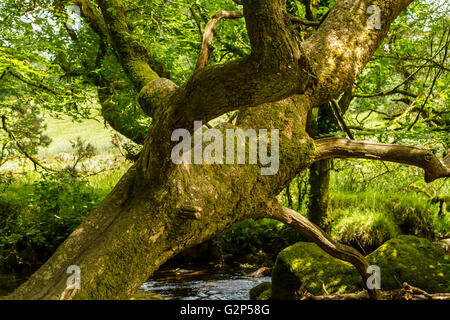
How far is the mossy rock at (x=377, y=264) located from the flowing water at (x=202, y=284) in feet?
3.48

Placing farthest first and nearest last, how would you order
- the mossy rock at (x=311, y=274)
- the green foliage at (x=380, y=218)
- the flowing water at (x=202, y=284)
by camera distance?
1. the green foliage at (x=380, y=218)
2. the flowing water at (x=202, y=284)
3. the mossy rock at (x=311, y=274)

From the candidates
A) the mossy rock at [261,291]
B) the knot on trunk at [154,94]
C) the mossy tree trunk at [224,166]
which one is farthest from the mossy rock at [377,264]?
the knot on trunk at [154,94]

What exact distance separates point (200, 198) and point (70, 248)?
976 mm

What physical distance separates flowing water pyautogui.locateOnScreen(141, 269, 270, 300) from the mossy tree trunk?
2957 mm

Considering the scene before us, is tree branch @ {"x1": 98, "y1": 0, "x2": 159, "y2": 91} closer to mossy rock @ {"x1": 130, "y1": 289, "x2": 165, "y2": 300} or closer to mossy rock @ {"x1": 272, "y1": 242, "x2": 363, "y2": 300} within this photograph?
mossy rock @ {"x1": 130, "y1": 289, "x2": 165, "y2": 300}

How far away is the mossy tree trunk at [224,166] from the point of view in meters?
2.11

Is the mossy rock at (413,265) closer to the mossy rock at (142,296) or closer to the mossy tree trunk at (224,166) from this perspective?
the mossy tree trunk at (224,166)

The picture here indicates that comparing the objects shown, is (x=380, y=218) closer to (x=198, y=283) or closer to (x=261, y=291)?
(x=261, y=291)

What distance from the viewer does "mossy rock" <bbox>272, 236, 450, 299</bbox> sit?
181 inches

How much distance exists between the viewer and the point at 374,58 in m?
6.39

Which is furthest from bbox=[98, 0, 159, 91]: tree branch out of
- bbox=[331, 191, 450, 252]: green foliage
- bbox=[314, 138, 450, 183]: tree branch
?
bbox=[331, 191, 450, 252]: green foliage

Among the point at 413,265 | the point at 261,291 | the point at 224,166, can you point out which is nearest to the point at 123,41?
the point at 224,166
